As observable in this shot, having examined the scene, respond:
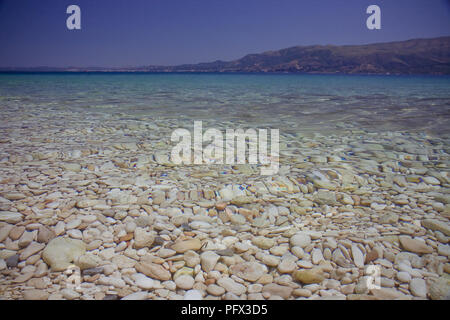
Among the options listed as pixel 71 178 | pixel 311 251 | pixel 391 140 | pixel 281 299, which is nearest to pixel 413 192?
pixel 311 251

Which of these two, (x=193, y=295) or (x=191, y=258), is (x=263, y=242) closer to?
(x=191, y=258)

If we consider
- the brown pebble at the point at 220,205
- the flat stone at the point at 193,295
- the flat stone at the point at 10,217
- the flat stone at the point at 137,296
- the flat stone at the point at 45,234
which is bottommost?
the flat stone at the point at 193,295

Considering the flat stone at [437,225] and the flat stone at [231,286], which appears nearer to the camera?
the flat stone at [231,286]

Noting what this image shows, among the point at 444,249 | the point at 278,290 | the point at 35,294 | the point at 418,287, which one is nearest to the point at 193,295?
the point at 278,290

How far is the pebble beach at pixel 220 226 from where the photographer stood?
5.68ft

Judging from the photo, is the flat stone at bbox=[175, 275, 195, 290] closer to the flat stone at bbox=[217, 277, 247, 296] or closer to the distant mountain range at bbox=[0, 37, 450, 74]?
the flat stone at bbox=[217, 277, 247, 296]

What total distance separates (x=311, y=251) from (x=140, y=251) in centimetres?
134

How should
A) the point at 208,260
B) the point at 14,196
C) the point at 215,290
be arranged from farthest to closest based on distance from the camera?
the point at 14,196, the point at 208,260, the point at 215,290

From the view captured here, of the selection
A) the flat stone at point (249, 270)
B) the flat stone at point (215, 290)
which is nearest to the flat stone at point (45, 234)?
the flat stone at point (215, 290)

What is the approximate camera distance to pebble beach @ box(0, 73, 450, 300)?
68.1 inches

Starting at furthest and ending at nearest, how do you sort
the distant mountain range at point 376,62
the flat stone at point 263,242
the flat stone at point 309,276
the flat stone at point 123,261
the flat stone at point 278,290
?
the distant mountain range at point 376,62, the flat stone at point 263,242, the flat stone at point 123,261, the flat stone at point 309,276, the flat stone at point 278,290

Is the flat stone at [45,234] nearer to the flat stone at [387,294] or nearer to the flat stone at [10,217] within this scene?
the flat stone at [10,217]

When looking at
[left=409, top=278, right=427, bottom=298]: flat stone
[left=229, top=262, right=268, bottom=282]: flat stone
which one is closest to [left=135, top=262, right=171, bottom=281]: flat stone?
[left=229, top=262, right=268, bottom=282]: flat stone

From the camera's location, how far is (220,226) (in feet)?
7.96
